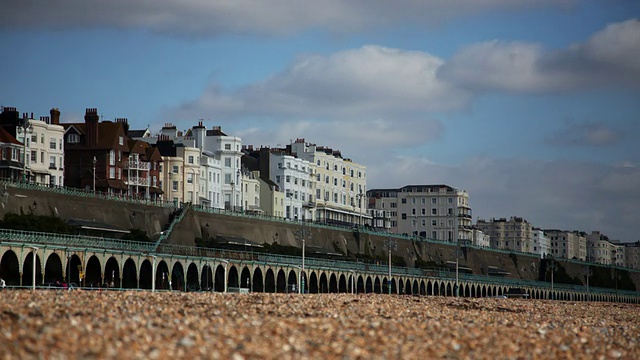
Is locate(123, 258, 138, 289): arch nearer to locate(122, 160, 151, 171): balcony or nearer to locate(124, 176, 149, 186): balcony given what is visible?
locate(124, 176, 149, 186): balcony

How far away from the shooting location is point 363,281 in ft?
343

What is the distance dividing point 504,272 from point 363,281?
5587cm

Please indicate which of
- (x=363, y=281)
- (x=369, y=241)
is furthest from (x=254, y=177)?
(x=363, y=281)

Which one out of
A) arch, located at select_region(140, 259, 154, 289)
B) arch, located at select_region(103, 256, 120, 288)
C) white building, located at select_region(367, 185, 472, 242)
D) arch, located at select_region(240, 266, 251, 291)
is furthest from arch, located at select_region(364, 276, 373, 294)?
white building, located at select_region(367, 185, 472, 242)

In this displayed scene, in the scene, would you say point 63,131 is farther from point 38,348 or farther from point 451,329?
point 38,348

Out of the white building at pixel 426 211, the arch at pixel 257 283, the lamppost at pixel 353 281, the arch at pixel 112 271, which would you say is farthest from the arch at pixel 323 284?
the white building at pixel 426 211

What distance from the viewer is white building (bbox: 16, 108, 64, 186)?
94312 millimetres

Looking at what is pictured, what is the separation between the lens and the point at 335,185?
15325 centimetres

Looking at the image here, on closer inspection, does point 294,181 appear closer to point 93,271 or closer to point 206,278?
point 206,278

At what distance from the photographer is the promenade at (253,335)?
2592cm

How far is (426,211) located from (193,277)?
10776 centimetres

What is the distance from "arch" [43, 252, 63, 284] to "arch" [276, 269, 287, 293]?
25.0m

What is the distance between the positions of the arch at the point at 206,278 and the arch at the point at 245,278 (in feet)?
16.7

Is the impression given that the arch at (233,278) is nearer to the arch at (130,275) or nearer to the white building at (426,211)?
the arch at (130,275)
